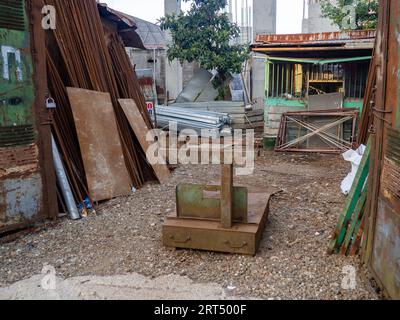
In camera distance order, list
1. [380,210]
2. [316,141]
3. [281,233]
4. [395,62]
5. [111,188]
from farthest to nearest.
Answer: [316,141], [111,188], [281,233], [380,210], [395,62]

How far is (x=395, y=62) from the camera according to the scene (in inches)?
101

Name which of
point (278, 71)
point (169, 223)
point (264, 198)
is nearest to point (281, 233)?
point (264, 198)

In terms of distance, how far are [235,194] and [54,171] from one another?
87.9 inches

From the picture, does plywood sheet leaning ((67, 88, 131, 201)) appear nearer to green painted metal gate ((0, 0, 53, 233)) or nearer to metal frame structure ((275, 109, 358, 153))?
green painted metal gate ((0, 0, 53, 233))

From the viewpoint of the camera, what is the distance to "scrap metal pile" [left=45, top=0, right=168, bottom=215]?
483 centimetres

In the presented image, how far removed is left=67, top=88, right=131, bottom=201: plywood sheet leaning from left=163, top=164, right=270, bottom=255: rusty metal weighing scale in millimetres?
1726

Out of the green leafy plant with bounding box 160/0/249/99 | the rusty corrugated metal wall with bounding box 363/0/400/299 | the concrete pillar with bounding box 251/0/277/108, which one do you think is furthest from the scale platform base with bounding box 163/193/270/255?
the concrete pillar with bounding box 251/0/277/108

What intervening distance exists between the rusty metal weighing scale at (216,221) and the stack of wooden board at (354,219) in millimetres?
711

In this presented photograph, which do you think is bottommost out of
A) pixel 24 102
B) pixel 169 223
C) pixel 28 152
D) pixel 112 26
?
pixel 169 223

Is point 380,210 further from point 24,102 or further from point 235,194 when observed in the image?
point 24,102

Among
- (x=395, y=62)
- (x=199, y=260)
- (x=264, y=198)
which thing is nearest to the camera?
(x=395, y=62)

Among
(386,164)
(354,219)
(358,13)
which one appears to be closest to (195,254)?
(354,219)

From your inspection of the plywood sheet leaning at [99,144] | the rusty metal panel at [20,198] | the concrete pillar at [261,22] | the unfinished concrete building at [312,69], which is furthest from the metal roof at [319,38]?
the rusty metal panel at [20,198]

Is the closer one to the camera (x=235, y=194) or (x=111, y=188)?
(x=235, y=194)
